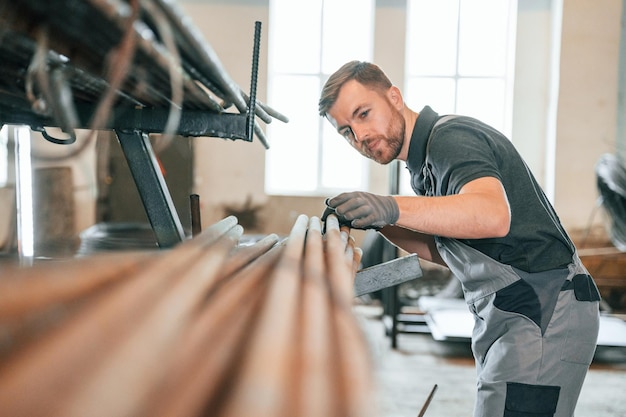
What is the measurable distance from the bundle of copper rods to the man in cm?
62

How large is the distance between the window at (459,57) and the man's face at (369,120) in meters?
4.63

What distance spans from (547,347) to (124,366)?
1.19 meters

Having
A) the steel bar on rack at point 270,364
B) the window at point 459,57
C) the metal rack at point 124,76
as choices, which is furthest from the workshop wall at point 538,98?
the steel bar on rack at point 270,364

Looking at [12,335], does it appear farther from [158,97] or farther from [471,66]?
[471,66]

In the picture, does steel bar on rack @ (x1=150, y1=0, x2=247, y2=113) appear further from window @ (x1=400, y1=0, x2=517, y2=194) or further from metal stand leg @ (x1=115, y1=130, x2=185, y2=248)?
window @ (x1=400, y1=0, x2=517, y2=194)

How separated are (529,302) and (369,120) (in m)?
0.57

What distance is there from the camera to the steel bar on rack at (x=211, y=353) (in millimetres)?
421

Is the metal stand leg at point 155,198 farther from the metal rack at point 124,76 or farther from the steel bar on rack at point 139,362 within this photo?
the steel bar on rack at point 139,362

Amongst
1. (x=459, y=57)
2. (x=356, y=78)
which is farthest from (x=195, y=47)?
(x=459, y=57)

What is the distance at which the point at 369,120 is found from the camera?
1487 millimetres

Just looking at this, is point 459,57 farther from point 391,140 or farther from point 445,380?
point 391,140

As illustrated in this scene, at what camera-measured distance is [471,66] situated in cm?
614

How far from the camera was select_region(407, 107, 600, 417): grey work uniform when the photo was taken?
1.39 metres

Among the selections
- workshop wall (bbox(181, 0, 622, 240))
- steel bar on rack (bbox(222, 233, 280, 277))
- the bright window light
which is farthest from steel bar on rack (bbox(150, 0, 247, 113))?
workshop wall (bbox(181, 0, 622, 240))
